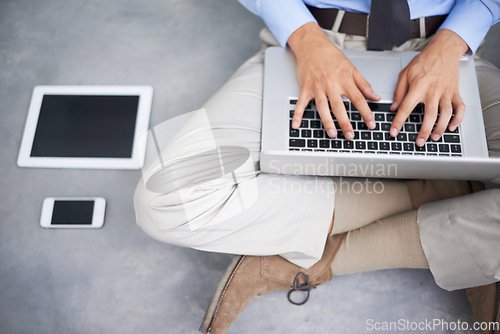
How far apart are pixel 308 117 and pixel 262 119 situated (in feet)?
0.37

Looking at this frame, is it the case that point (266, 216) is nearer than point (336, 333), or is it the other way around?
point (266, 216)

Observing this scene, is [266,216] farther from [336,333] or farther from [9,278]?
[9,278]

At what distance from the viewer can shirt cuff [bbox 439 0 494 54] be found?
0.94 m

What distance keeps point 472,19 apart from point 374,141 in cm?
42

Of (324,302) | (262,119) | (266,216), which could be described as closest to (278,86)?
(262,119)

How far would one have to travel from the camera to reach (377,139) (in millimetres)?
869

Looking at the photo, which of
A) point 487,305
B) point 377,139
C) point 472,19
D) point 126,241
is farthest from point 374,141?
point 126,241

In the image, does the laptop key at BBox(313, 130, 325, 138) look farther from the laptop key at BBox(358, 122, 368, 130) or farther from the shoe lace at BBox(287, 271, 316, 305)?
the shoe lace at BBox(287, 271, 316, 305)

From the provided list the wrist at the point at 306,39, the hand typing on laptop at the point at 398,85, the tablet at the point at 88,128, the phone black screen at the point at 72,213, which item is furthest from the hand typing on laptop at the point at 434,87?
the phone black screen at the point at 72,213

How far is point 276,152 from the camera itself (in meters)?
0.79

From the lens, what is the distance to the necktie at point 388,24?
93cm

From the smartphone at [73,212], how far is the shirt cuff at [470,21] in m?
1.17

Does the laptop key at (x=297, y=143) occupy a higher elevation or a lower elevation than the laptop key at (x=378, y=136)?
lower

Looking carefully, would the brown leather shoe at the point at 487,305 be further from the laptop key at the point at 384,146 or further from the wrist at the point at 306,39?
the wrist at the point at 306,39
